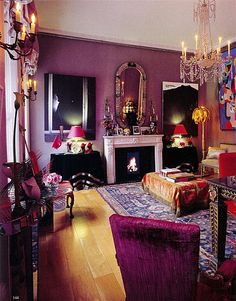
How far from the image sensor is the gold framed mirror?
5.74 m

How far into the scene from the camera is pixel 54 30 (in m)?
5.04

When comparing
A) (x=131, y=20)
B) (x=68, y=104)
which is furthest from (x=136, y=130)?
(x=131, y=20)

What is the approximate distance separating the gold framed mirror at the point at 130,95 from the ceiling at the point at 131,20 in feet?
2.35

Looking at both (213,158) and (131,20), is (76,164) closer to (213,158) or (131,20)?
(131,20)

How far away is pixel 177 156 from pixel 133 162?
4.04ft

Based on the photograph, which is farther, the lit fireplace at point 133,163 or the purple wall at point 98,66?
the lit fireplace at point 133,163

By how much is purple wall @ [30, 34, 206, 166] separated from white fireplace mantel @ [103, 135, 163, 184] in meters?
0.31

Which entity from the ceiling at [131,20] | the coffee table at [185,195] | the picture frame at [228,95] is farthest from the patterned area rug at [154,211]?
the ceiling at [131,20]

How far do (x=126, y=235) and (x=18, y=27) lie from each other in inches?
52.4

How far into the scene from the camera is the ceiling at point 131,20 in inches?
159

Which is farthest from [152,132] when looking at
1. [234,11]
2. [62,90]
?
[234,11]

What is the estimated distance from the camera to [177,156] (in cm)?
608

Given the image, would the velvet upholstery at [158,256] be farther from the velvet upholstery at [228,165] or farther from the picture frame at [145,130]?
the picture frame at [145,130]

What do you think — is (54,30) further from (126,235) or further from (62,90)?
(126,235)
